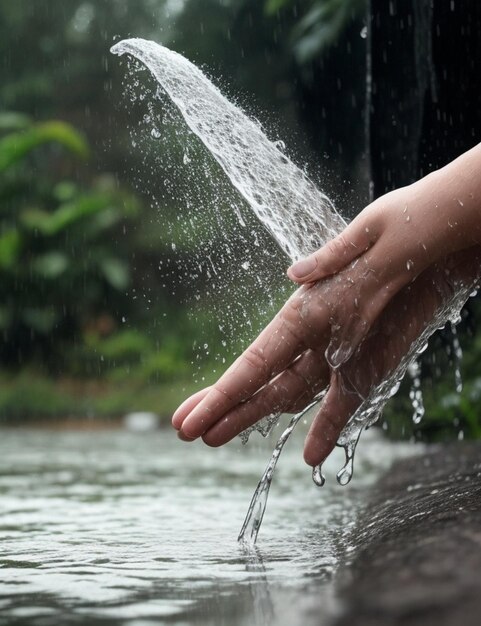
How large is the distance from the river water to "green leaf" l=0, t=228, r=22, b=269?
642 cm

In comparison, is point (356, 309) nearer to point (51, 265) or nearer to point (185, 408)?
point (185, 408)

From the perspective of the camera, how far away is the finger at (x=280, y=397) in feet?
5.44

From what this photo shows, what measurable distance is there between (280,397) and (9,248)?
9.12 metres

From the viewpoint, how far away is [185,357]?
447 inches

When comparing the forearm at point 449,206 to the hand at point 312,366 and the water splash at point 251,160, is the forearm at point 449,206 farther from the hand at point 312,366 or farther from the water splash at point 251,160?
the water splash at point 251,160

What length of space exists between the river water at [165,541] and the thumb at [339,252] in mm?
458

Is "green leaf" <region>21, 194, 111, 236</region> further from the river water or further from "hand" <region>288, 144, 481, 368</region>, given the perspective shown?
"hand" <region>288, 144, 481, 368</region>

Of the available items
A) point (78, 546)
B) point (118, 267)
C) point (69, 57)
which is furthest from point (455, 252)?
point (69, 57)

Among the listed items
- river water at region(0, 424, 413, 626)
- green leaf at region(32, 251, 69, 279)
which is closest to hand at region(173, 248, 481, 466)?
river water at region(0, 424, 413, 626)

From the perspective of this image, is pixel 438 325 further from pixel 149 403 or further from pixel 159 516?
pixel 149 403

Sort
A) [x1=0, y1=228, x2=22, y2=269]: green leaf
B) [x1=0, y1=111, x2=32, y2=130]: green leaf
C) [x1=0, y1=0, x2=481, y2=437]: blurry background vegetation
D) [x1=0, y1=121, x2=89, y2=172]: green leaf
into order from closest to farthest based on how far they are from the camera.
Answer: [x1=0, y1=0, x2=481, y2=437]: blurry background vegetation < [x1=0, y1=228, x2=22, y2=269]: green leaf < [x1=0, y1=121, x2=89, y2=172]: green leaf < [x1=0, y1=111, x2=32, y2=130]: green leaf

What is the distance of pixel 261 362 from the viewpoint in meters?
1.60

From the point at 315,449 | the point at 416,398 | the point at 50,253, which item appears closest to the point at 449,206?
the point at 315,449

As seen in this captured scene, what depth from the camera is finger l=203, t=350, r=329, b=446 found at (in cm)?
166
